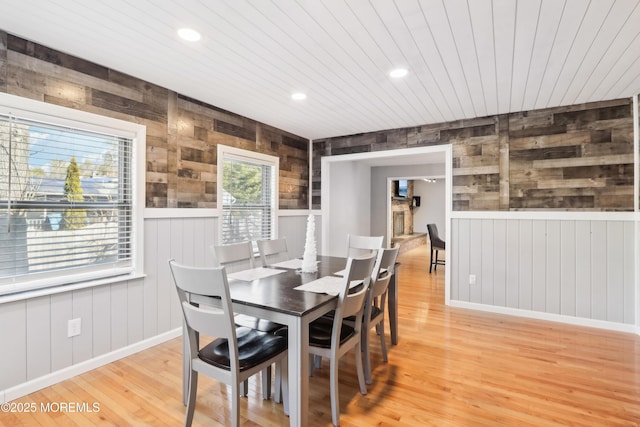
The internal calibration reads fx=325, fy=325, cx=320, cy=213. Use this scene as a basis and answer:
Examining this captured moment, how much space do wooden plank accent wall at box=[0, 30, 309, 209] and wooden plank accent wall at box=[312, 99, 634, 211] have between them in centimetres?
245

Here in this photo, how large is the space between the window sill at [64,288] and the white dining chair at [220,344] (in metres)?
1.17

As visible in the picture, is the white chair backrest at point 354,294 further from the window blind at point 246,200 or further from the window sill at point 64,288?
the window blind at point 246,200

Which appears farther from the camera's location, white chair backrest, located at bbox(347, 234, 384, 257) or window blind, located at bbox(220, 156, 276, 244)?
window blind, located at bbox(220, 156, 276, 244)

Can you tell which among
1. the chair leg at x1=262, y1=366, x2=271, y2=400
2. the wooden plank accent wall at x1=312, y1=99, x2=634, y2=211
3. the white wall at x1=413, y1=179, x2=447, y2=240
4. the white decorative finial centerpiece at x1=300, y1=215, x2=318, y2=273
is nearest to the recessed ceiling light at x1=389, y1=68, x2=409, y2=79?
the white decorative finial centerpiece at x1=300, y1=215, x2=318, y2=273

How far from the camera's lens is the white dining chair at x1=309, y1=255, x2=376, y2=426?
1.88 metres

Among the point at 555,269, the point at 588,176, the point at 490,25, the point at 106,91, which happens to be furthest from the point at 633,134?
the point at 106,91

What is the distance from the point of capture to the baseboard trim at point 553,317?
11.0ft

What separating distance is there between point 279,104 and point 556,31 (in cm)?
241

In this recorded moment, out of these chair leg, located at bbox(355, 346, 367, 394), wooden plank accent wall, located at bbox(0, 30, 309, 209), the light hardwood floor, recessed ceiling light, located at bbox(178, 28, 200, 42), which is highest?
recessed ceiling light, located at bbox(178, 28, 200, 42)

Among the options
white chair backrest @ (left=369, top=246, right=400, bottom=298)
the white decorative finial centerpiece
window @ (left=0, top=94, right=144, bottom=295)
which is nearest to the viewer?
window @ (left=0, top=94, right=144, bottom=295)

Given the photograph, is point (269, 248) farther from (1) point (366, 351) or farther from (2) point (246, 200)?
(1) point (366, 351)

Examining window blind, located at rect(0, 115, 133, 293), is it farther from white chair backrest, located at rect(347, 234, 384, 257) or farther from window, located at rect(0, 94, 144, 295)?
white chair backrest, located at rect(347, 234, 384, 257)

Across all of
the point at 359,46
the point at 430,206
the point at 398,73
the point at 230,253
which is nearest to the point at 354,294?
the point at 230,253

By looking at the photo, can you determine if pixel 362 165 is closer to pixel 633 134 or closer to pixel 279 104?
pixel 279 104
